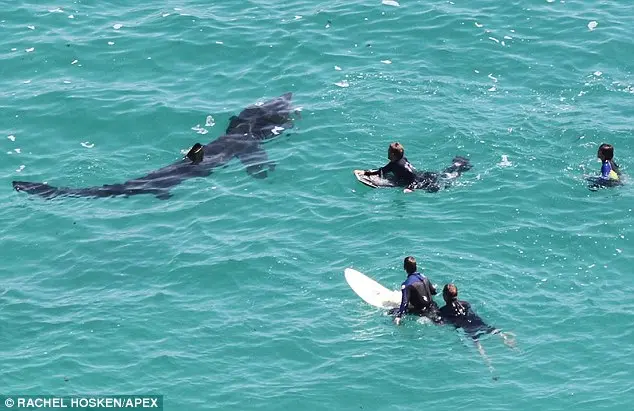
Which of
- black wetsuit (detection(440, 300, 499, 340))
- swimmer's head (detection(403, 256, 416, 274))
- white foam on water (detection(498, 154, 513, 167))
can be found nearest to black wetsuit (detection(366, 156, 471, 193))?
white foam on water (detection(498, 154, 513, 167))

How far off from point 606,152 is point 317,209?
7369mm

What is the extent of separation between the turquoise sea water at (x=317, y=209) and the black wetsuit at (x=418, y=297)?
323mm

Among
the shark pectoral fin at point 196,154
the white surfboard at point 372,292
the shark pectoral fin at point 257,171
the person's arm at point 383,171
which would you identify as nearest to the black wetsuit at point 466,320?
the white surfboard at point 372,292

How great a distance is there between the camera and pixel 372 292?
2394 centimetres

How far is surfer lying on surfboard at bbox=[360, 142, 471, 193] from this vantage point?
27688mm

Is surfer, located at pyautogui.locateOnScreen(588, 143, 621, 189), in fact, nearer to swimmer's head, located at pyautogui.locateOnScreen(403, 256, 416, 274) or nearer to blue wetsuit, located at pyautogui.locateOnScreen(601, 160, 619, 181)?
blue wetsuit, located at pyautogui.locateOnScreen(601, 160, 619, 181)

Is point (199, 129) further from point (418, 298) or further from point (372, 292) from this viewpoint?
point (418, 298)

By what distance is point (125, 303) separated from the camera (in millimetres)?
23969

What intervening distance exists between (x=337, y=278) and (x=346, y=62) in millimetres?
10860

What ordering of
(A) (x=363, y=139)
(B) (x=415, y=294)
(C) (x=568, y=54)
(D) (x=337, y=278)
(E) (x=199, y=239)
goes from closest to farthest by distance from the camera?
(B) (x=415, y=294), (D) (x=337, y=278), (E) (x=199, y=239), (A) (x=363, y=139), (C) (x=568, y=54)

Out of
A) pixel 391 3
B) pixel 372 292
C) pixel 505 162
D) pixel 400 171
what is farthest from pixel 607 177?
pixel 391 3

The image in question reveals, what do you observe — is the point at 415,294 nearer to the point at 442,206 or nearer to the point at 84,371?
the point at 442,206

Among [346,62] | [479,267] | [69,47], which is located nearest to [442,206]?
[479,267]

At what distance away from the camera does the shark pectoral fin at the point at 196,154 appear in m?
29.0
